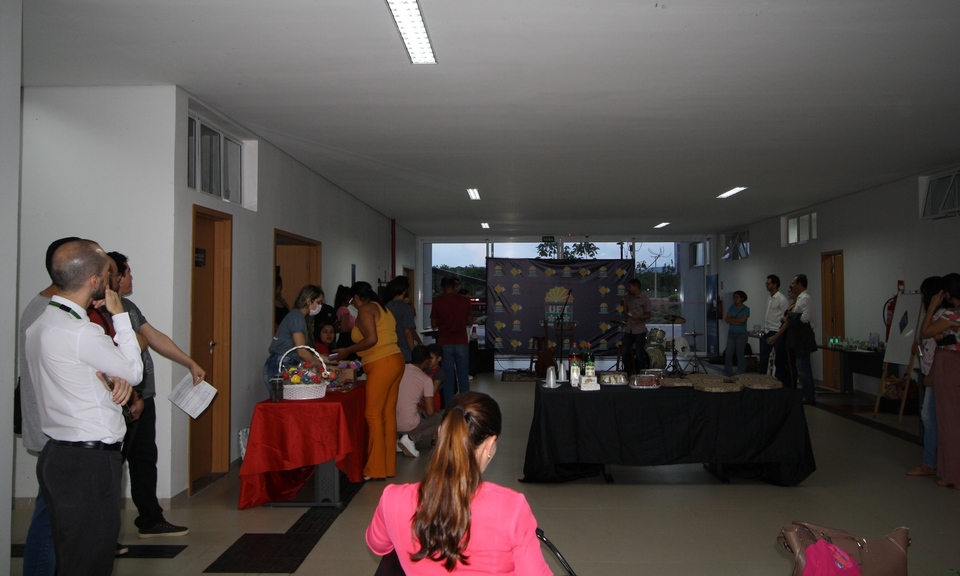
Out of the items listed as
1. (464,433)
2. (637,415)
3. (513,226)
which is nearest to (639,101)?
(637,415)

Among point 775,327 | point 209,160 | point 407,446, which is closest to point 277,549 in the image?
point 407,446

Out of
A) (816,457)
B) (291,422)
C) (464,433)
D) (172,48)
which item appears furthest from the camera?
(816,457)

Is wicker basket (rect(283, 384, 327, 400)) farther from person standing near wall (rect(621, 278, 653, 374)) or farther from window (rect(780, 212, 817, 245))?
window (rect(780, 212, 817, 245))

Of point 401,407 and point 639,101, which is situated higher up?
point 639,101

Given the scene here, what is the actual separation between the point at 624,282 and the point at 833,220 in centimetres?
469

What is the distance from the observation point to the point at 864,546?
278 cm

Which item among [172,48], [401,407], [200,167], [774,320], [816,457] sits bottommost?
[816,457]

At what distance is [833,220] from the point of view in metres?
10.4

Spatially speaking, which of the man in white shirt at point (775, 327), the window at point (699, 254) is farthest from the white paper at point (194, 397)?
the window at point (699, 254)

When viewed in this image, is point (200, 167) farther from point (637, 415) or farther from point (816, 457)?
point (816, 457)

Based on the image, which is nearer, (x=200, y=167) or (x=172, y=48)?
(x=172, y=48)

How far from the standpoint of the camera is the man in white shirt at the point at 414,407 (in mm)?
6082

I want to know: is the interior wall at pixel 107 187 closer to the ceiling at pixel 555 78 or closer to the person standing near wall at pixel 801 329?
the ceiling at pixel 555 78

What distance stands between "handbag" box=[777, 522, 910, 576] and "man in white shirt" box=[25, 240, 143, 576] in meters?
2.57
